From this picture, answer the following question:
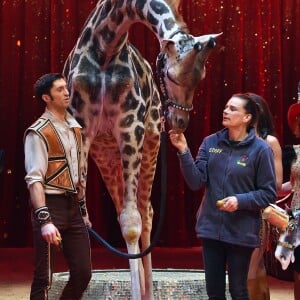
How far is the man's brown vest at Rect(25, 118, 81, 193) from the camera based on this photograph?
2719 millimetres

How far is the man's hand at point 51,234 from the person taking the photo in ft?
8.43

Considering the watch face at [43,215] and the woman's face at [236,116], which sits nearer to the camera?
the watch face at [43,215]

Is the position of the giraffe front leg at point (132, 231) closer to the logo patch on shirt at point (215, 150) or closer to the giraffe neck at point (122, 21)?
the logo patch on shirt at point (215, 150)

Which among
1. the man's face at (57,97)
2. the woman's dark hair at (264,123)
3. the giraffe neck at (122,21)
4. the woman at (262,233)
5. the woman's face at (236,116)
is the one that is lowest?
the woman at (262,233)

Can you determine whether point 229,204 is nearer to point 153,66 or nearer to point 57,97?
point 57,97

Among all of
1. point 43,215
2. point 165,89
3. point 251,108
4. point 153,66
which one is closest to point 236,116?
point 251,108

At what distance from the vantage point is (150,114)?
359cm

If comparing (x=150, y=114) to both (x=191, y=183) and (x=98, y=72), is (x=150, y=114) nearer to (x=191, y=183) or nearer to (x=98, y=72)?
(x=98, y=72)

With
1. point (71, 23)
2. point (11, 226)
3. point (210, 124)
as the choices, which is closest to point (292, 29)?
point (210, 124)

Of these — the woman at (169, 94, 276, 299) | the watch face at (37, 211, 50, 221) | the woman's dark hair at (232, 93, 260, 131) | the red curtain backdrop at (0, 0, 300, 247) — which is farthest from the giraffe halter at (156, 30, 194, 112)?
the red curtain backdrop at (0, 0, 300, 247)

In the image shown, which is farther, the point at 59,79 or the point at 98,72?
the point at 98,72

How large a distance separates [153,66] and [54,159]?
3268mm

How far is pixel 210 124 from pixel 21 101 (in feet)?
A: 5.43

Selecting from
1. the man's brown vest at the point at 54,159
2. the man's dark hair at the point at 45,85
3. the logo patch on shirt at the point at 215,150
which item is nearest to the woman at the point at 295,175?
the logo patch on shirt at the point at 215,150
